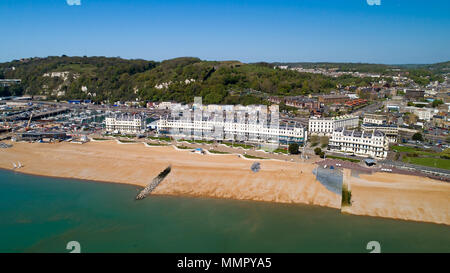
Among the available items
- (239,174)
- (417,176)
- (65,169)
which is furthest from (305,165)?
(65,169)

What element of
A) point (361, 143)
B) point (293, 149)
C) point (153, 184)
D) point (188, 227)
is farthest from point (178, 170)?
point (361, 143)

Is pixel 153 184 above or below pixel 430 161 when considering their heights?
below

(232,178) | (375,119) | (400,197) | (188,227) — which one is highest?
(375,119)

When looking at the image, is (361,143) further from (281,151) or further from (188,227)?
(188,227)

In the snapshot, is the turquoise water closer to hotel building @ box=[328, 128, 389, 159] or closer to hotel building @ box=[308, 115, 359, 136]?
A: hotel building @ box=[328, 128, 389, 159]

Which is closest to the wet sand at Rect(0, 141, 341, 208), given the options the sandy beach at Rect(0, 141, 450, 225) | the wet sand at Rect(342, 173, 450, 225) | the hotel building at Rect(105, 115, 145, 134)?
the sandy beach at Rect(0, 141, 450, 225)

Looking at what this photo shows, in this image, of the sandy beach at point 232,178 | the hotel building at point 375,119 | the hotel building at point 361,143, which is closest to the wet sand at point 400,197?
the sandy beach at point 232,178

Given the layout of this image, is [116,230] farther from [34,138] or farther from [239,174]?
[34,138]

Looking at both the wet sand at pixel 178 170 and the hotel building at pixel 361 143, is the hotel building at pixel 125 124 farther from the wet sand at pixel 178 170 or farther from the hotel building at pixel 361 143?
the hotel building at pixel 361 143
